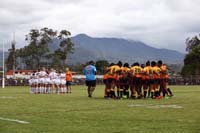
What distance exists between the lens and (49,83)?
4072 cm

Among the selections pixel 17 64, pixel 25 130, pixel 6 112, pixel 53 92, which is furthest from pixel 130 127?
pixel 17 64

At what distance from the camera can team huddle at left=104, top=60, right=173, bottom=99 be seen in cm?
2797

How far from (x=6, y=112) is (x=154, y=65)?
38.8 feet

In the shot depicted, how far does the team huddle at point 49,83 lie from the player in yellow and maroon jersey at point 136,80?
12.4 m

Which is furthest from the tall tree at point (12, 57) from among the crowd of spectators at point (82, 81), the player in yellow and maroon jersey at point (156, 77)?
the player in yellow and maroon jersey at point (156, 77)

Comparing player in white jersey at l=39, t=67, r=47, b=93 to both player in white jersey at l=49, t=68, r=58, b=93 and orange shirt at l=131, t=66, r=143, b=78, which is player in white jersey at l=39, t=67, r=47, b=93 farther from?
orange shirt at l=131, t=66, r=143, b=78

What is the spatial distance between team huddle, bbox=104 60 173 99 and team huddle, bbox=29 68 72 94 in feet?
39.0

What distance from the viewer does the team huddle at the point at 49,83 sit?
40656 mm

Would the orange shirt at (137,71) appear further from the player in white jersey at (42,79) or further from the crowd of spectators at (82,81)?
the crowd of spectators at (82,81)

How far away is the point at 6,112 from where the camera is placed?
18.1 m

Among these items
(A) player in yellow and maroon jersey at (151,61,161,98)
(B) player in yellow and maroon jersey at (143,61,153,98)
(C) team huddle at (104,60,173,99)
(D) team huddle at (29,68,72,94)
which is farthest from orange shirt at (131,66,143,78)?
(D) team huddle at (29,68,72,94)

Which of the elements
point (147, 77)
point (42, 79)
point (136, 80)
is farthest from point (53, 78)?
point (147, 77)

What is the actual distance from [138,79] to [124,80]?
2.71 feet

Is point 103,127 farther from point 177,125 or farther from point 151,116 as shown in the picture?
point 151,116
